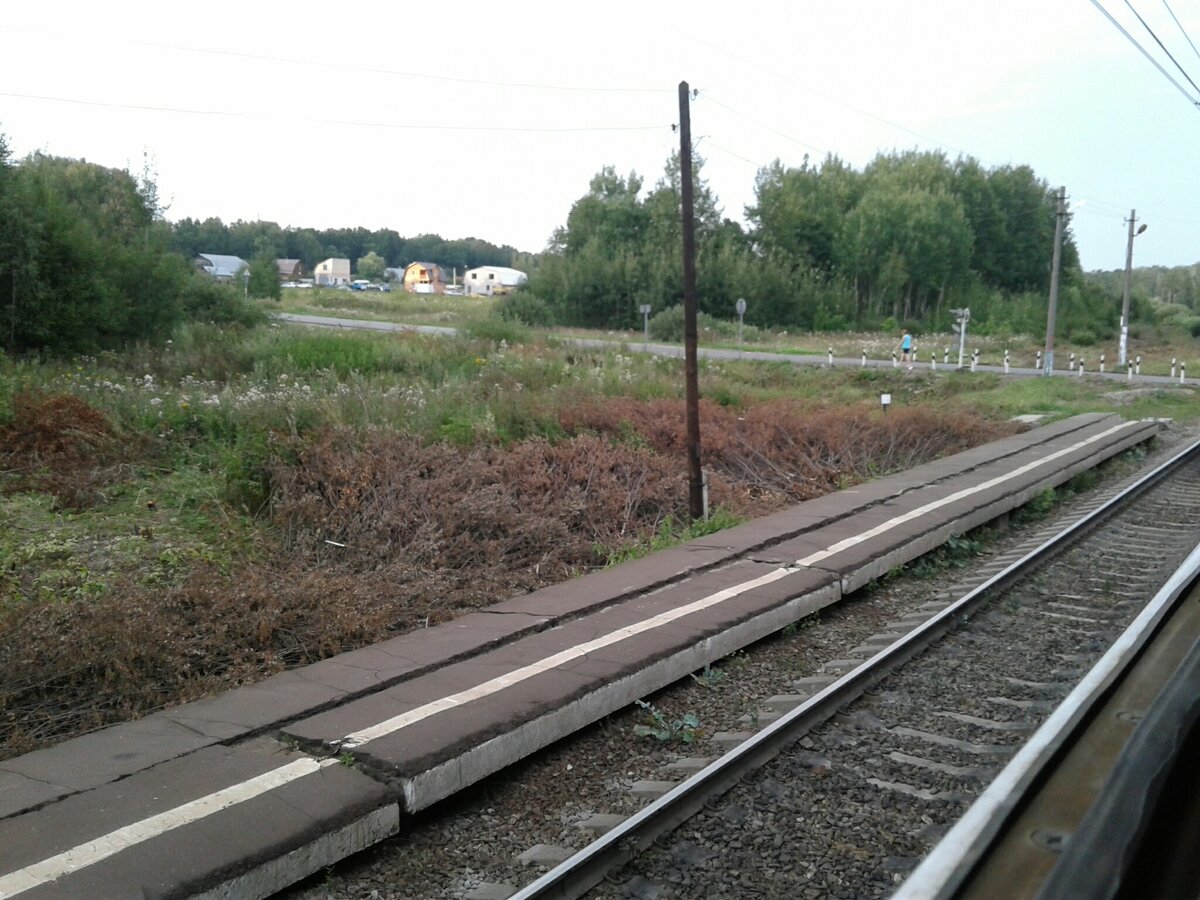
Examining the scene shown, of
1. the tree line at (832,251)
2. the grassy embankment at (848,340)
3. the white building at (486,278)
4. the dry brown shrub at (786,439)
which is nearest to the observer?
the dry brown shrub at (786,439)

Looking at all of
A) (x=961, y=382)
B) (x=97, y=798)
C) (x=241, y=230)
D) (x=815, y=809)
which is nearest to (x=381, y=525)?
(x=97, y=798)

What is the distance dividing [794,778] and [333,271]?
439ft

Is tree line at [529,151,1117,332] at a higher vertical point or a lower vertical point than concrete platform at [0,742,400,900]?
higher

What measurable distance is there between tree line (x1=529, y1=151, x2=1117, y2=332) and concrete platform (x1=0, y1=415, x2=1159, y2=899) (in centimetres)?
5632

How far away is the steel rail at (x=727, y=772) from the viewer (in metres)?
4.24

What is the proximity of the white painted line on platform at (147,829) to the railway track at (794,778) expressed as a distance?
1.87 ft

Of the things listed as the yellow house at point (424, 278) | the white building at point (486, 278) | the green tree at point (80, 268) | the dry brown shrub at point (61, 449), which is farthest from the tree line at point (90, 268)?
the white building at point (486, 278)

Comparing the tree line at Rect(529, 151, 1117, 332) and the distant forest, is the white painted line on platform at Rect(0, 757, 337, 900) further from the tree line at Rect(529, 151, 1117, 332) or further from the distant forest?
the distant forest

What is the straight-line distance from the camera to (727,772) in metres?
5.29

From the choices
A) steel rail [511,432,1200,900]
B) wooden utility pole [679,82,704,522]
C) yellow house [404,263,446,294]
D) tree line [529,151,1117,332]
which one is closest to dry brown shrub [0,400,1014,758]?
wooden utility pole [679,82,704,522]

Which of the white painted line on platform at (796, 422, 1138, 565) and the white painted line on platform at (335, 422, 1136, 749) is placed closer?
the white painted line on platform at (335, 422, 1136, 749)

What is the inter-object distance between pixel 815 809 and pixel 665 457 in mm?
9241

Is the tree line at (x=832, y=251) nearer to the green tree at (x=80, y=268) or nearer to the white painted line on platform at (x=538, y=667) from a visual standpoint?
the green tree at (x=80, y=268)

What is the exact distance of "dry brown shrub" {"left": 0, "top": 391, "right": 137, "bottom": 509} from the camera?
33.9 feet
